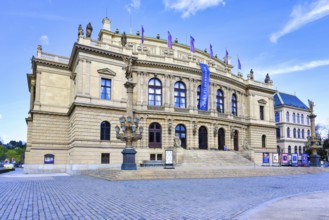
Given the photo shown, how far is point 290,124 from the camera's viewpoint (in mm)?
75750

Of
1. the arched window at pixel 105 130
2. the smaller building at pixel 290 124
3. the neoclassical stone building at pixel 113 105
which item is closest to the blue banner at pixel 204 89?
the neoclassical stone building at pixel 113 105

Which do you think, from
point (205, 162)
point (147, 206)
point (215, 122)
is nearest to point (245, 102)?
point (215, 122)

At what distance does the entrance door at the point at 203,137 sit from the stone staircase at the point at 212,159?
9.50 ft

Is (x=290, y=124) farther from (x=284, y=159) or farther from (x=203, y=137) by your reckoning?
(x=284, y=159)

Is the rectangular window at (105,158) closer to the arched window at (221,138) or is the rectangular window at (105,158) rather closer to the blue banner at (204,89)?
the blue banner at (204,89)

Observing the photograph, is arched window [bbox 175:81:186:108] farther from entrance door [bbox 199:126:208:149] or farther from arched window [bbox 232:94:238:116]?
arched window [bbox 232:94:238:116]

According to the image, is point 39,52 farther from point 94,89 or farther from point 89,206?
point 89,206

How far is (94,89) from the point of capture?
3684 centimetres

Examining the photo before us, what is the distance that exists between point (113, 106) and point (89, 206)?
90.8ft

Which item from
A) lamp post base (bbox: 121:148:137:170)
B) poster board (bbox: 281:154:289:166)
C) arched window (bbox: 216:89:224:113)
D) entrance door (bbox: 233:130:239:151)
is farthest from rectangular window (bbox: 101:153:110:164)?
entrance door (bbox: 233:130:239:151)

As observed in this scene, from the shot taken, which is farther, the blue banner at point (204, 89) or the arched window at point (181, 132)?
the blue banner at point (204, 89)

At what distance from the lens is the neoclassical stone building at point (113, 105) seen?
35969 millimetres

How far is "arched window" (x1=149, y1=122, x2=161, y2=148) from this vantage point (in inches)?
1599

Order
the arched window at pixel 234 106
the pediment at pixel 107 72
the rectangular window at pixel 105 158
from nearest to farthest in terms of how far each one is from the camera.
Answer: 1. the rectangular window at pixel 105 158
2. the pediment at pixel 107 72
3. the arched window at pixel 234 106
